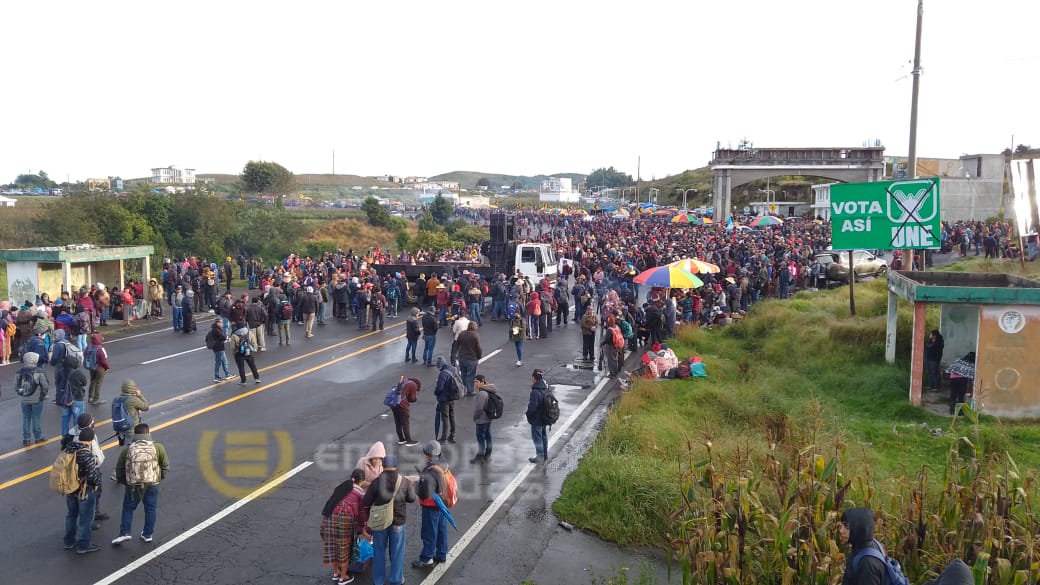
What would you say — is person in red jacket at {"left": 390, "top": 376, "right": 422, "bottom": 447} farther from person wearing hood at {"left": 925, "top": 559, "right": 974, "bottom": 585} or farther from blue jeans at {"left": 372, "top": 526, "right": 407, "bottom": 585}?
person wearing hood at {"left": 925, "top": 559, "right": 974, "bottom": 585}

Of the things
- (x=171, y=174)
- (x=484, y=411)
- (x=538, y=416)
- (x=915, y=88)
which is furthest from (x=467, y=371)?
(x=171, y=174)

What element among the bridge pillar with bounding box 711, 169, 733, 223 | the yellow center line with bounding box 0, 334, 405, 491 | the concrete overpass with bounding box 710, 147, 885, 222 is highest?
the concrete overpass with bounding box 710, 147, 885, 222

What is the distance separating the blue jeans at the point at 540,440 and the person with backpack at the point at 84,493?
540 centimetres

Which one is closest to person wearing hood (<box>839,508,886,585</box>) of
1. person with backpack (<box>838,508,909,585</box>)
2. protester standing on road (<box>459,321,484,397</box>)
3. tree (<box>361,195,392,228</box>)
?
person with backpack (<box>838,508,909,585</box>)

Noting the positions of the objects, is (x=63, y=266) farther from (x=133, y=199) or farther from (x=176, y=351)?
(x=133, y=199)

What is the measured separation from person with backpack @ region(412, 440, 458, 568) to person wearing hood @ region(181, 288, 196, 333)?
15.9 meters

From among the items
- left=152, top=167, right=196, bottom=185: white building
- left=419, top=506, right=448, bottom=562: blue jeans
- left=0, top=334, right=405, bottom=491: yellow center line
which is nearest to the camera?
left=419, top=506, right=448, bottom=562: blue jeans

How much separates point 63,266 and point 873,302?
22.7 m

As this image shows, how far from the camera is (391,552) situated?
7.47m

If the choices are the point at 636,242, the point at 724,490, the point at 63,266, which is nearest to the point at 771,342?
the point at 724,490

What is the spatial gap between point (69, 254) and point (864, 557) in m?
23.6

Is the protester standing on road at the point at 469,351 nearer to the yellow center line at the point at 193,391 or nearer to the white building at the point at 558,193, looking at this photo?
the yellow center line at the point at 193,391

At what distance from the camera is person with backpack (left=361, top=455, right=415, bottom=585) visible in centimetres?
Result: 736

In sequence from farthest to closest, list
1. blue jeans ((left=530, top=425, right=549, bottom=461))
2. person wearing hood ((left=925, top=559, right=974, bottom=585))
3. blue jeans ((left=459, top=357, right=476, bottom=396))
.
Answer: blue jeans ((left=459, top=357, right=476, bottom=396))
blue jeans ((left=530, top=425, right=549, bottom=461))
person wearing hood ((left=925, top=559, right=974, bottom=585))
